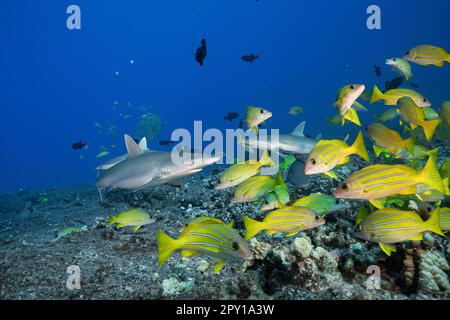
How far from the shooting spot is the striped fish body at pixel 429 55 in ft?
16.8

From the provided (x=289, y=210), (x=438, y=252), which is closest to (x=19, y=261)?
(x=289, y=210)

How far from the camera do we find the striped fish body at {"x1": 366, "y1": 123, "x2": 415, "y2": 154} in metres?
4.02

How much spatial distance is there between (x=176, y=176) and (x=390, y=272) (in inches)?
146

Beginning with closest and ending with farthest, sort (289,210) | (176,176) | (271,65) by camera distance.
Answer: (289,210) < (176,176) < (271,65)

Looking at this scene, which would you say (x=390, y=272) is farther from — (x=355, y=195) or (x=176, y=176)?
(x=176, y=176)

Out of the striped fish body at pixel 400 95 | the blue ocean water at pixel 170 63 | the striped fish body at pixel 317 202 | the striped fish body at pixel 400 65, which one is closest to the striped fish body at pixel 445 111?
the striped fish body at pixel 400 95

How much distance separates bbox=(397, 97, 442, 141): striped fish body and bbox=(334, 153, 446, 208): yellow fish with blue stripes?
177cm

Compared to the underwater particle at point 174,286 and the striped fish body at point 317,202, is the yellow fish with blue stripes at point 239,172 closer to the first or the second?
the striped fish body at point 317,202

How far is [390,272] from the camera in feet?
13.1

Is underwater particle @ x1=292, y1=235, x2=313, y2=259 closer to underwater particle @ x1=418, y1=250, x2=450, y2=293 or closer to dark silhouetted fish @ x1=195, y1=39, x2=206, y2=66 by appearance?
underwater particle @ x1=418, y1=250, x2=450, y2=293

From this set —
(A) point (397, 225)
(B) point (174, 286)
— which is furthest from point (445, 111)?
(B) point (174, 286)

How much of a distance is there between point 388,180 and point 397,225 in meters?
0.59

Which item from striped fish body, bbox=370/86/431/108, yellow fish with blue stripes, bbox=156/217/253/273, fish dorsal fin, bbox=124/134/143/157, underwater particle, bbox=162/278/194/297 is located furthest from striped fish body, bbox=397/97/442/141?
fish dorsal fin, bbox=124/134/143/157

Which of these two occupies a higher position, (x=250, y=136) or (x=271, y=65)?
(x=271, y=65)
